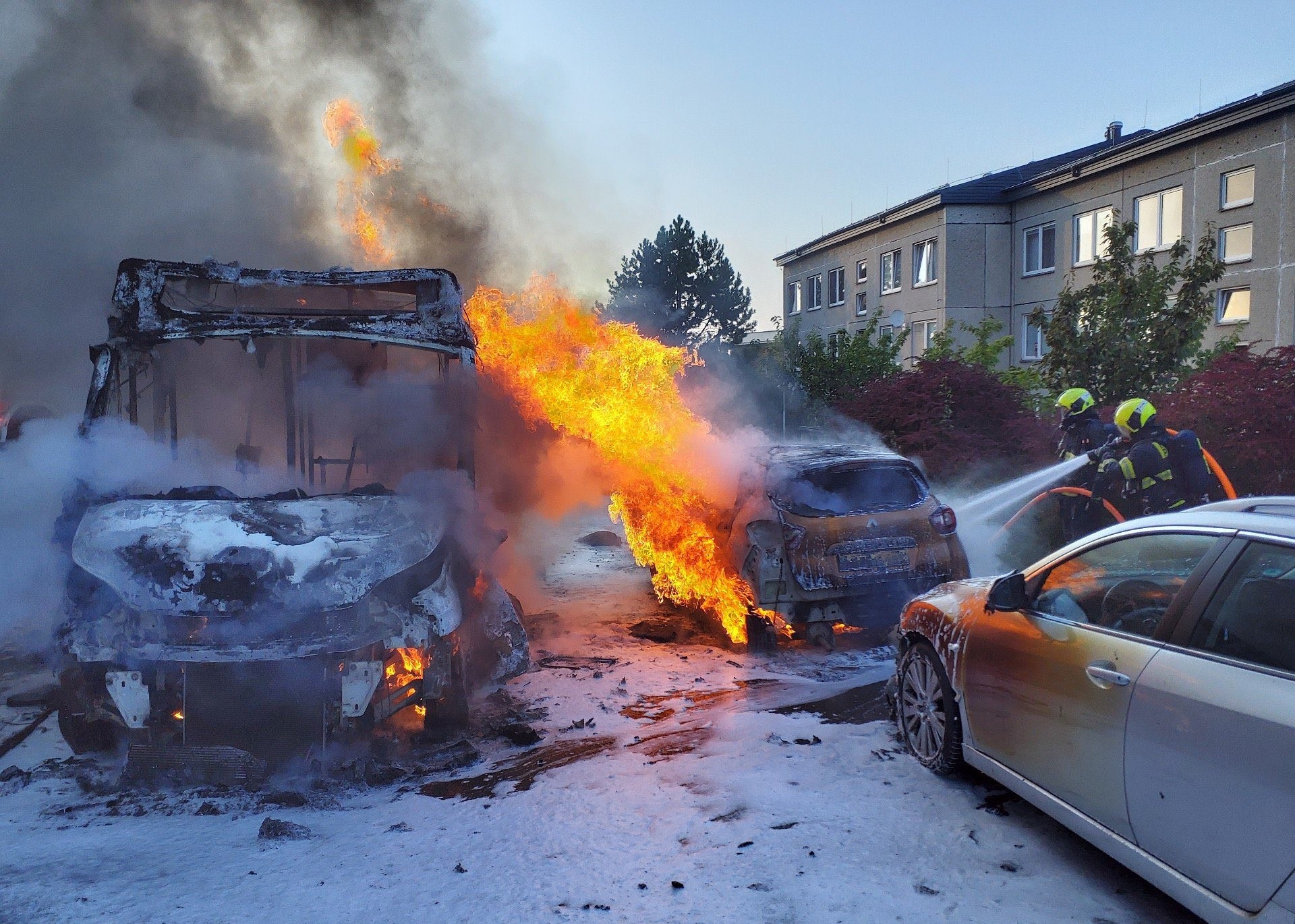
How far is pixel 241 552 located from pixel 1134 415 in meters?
6.14

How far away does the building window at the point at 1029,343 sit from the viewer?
26297 mm

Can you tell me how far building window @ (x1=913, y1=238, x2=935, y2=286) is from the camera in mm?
29109

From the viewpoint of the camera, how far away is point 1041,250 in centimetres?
2672

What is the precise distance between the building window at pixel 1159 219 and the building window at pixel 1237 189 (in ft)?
3.56

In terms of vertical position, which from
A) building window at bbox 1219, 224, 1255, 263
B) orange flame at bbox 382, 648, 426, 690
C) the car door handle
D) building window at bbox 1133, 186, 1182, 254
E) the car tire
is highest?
building window at bbox 1133, 186, 1182, 254

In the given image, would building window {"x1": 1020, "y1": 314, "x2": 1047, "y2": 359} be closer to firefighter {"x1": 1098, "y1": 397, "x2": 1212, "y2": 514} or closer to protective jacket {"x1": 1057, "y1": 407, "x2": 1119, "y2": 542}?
protective jacket {"x1": 1057, "y1": 407, "x2": 1119, "y2": 542}

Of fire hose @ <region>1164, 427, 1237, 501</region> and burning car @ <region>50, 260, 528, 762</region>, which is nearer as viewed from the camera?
burning car @ <region>50, 260, 528, 762</region>

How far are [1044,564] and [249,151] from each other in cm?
1240

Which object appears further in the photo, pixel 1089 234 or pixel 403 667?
pixel 1089 234

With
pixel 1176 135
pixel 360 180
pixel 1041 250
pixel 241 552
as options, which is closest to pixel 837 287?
pixel 1041 250

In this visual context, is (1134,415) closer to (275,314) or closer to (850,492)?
(850,492)

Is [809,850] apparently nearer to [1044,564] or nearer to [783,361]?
[1044,564]

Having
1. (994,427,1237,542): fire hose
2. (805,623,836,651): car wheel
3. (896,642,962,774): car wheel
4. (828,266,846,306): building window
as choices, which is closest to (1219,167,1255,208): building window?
(828,266,846,306): building window

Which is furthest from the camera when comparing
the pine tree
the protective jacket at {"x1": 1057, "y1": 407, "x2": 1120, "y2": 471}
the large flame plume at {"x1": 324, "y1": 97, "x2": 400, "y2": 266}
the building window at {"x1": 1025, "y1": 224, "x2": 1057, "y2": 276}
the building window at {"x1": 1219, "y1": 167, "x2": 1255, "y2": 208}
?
the pine tree
